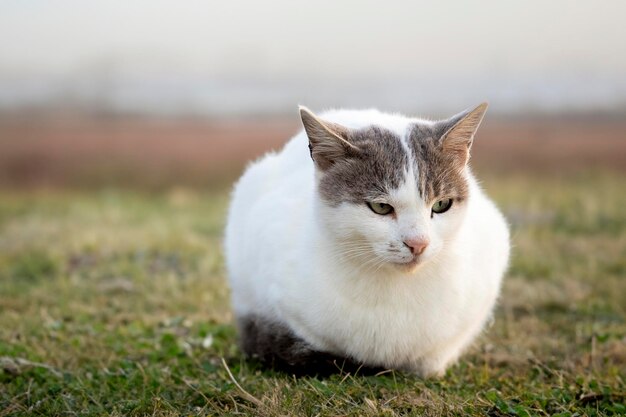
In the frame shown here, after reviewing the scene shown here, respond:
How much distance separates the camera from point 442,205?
132 inches

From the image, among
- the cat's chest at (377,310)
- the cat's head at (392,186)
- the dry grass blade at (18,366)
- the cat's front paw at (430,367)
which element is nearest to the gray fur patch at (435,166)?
the cat's head at (392,186)

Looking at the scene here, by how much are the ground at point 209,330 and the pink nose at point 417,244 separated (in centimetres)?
69

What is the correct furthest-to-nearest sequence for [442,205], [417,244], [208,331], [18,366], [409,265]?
[208,331] → [18,366] → [442,205] → [409,265] → [417,244]

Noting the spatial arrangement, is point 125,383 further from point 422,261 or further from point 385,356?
point 422,261

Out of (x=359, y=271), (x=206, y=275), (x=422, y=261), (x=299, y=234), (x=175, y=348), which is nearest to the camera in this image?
(x=422, y=261)

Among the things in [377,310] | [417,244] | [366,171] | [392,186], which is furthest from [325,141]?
[377,310]

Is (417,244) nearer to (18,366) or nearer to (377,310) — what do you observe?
(377,310)

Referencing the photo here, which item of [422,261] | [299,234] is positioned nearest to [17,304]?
[299,234]

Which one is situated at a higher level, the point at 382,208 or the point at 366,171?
the point at 366,171

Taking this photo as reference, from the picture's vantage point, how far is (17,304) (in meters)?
5.70

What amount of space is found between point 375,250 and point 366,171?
36cm

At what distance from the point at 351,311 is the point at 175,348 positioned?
1424mm

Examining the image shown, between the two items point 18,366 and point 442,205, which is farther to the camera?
point 18,366

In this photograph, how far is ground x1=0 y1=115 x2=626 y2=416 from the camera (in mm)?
3418
